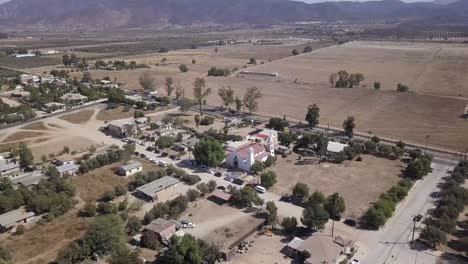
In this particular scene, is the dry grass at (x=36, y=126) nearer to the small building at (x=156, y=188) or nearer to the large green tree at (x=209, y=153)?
the large green tree at (x=209, y=153)

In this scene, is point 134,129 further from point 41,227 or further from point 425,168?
point 425,168

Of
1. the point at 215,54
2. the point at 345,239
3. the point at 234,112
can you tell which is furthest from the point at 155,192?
the point at 215,54

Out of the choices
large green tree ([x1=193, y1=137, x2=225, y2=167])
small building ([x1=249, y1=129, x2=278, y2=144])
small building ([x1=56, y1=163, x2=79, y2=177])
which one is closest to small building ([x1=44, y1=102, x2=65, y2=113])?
small building ([x1=56, y1=163, x2=79, y2=177])

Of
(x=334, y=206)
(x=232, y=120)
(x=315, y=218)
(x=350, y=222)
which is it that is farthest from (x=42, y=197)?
(x=232, y=120)

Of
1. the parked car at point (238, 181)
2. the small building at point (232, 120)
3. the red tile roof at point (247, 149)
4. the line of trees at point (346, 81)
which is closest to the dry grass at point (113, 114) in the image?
the small building at point (232, 120)

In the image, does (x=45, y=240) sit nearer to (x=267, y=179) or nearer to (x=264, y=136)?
(x=267, y=179)
